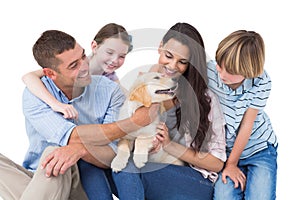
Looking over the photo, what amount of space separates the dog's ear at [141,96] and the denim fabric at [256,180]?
40 centimetres

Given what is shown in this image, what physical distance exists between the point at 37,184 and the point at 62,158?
12 cm

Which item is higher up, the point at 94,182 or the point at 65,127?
the point at 65,127

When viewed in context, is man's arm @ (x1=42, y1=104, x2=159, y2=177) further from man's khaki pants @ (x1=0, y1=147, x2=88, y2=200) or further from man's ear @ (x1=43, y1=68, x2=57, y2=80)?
man's ear @ (x1=43, y1=68, x2=57, y2=80)

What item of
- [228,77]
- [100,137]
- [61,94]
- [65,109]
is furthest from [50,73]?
[228,77]

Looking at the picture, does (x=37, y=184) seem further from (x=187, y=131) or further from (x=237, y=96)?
(x=237, y=96)

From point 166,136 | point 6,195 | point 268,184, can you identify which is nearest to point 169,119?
point 166,136

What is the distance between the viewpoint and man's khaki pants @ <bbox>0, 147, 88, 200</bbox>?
2.05 meters

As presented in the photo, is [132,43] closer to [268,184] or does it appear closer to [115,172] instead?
[115,172]

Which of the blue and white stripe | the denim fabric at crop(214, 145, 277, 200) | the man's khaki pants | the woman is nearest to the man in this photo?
the man's khaki pants

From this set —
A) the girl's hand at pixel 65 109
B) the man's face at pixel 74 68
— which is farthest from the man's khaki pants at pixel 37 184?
the man's face at pixel 74 68

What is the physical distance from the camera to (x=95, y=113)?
231cm

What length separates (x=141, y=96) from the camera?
2.10m

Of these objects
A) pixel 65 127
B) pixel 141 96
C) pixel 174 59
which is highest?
pixel 174 59

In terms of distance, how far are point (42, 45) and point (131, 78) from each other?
376mm
